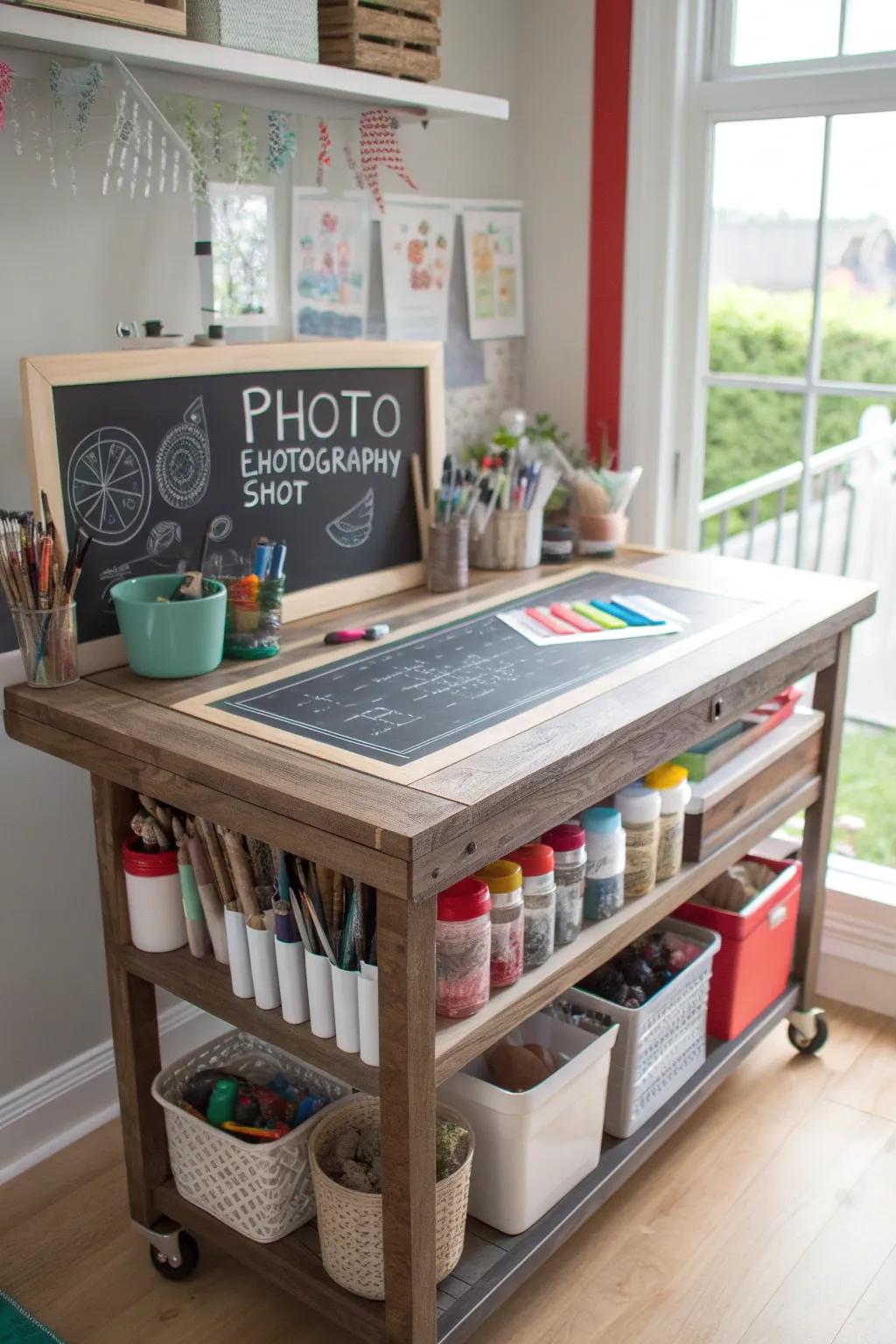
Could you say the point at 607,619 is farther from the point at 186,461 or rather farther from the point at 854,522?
the point at 854,522

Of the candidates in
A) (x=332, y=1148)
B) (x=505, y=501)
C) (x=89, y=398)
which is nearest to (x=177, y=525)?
(x=89, y=398)

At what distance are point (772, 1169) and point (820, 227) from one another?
176 cm

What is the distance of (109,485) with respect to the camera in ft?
5.92

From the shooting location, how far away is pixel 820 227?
2477mm

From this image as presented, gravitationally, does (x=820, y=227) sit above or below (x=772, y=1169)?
above

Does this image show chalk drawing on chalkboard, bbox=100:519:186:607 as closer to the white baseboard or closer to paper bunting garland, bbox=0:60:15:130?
paper bunting garland, bbox=0:60:15:130

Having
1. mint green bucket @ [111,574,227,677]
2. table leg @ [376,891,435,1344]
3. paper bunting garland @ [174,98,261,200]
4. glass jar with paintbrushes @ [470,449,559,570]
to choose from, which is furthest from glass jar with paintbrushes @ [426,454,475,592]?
table leg @ [376,891,435,1344]

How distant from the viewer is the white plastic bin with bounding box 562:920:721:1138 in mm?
1983

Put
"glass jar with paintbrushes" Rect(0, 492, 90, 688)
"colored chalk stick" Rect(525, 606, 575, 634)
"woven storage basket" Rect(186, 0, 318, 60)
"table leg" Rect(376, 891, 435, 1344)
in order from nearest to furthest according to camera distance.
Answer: "table leg" Rect(376, 891, 435, 1344)
"glass jar with paintbrushes" Rect(0, 492, 90, 688)
"woven storage basket" Rect(186, 0, 318, 60)
"colored chalk stick" Rect(525, 606, 575, 634)

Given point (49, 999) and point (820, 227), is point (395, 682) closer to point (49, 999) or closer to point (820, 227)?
point (49, 999)

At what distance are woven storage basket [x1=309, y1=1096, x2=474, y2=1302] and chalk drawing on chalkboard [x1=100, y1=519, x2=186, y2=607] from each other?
0.85m

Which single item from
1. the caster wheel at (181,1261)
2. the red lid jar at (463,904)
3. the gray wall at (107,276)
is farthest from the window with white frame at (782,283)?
the caster wheel at (181,1261)

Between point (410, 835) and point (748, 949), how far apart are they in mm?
1173

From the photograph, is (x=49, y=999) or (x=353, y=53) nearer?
(x=353, y=53)
